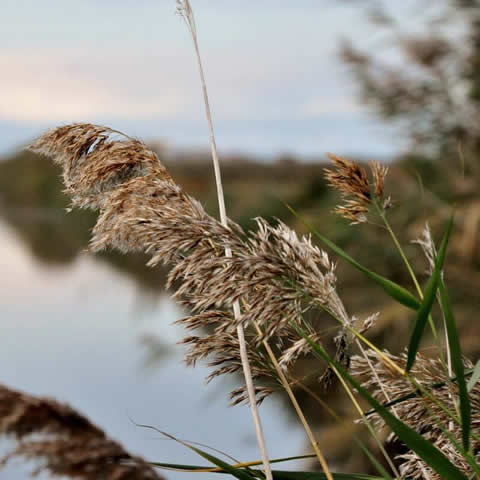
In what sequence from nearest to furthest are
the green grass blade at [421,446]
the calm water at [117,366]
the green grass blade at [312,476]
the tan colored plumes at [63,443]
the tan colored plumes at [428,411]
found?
the tan colored plumes at [63,443] < the green grass blade at [421,446] < the green grass blade at [312,476] < the tan colored plumes at [428,411] < the calm water at [117,366]

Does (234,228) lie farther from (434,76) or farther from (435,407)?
(434,76)

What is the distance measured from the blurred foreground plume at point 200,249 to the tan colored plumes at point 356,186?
14 centimetres

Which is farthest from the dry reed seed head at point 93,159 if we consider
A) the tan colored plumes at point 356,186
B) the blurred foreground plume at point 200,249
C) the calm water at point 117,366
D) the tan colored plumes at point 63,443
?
the calm water at point 117,366

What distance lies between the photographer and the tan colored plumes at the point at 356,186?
1.40m

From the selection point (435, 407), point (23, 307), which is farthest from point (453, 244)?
point (23, 307)

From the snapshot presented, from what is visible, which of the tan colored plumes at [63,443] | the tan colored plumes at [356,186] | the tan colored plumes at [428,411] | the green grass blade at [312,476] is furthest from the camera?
the tan colored plumes at [356,186]

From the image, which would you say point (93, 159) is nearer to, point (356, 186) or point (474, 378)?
point (356, 186)

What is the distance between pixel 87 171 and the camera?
139 centimetres

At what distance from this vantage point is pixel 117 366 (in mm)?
18781

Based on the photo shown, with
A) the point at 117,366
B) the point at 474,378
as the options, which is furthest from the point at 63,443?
the point at 117,366

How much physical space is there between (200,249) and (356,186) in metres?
0.35

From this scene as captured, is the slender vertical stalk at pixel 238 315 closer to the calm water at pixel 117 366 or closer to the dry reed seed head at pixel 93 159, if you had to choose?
the dry reed seed head at pixel 93 159

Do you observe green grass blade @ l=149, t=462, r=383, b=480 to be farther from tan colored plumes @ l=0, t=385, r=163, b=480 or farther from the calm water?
the calm water

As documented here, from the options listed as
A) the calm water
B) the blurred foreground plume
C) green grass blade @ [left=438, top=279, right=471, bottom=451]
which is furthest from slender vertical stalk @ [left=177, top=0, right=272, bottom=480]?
the calm water
